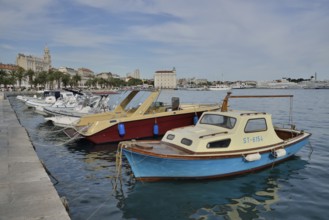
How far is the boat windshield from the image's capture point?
38.5 ft

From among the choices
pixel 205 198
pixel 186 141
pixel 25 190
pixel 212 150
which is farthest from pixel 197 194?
pixel 25 190

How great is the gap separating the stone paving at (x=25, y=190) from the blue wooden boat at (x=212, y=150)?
2.99m

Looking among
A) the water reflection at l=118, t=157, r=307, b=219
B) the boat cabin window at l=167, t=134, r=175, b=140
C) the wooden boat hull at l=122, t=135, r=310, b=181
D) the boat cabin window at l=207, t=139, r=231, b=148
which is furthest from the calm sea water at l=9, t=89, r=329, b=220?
the boat cabin window at l=167, t=134, r=175, b=140

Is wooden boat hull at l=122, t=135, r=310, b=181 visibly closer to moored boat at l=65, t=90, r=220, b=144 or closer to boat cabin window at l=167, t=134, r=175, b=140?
boat cabin window at l=167, t=134, r=175, b=140

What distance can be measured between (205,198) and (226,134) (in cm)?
265

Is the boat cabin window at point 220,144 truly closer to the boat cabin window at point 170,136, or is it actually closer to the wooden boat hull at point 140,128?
the boat cabin window at point 170,136

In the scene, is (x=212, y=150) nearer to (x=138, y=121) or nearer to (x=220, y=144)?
(x=220, y=144)

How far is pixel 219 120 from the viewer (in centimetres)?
1227

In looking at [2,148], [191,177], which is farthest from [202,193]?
[2,148]

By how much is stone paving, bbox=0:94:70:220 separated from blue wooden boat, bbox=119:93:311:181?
299 centimetres

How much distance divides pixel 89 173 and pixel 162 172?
3.62 m

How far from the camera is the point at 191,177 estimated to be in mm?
10422

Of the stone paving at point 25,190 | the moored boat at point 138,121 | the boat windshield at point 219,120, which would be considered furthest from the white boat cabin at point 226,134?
the moored boat at point 138,121

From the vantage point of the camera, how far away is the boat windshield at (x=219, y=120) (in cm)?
1174
